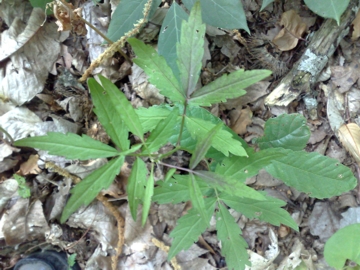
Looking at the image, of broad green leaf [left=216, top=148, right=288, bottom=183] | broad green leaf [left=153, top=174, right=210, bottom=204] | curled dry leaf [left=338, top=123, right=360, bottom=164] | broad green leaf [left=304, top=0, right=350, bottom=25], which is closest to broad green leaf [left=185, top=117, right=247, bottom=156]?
broad green leaf [left=216, top=148, right=288, bottom=183]

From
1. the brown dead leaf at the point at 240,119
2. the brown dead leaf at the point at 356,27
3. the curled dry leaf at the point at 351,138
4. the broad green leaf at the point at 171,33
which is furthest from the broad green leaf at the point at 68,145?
the brown dead leaf at the point at 356,27

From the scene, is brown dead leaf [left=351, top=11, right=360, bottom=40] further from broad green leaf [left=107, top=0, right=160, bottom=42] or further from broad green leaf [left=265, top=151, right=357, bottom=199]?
broad green leaf [left=107, top=0, right=160, bottom=42]

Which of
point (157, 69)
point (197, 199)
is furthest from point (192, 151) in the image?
point (157, 69)

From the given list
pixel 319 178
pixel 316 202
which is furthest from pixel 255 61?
pixel 316 202

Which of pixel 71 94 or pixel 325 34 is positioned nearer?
pixel 325 34

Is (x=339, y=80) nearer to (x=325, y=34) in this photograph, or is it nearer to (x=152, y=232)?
(x=325, y=34)

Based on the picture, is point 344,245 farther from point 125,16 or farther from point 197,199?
point 125,16

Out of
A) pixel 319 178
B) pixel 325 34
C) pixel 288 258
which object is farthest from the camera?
pixel 288 258
